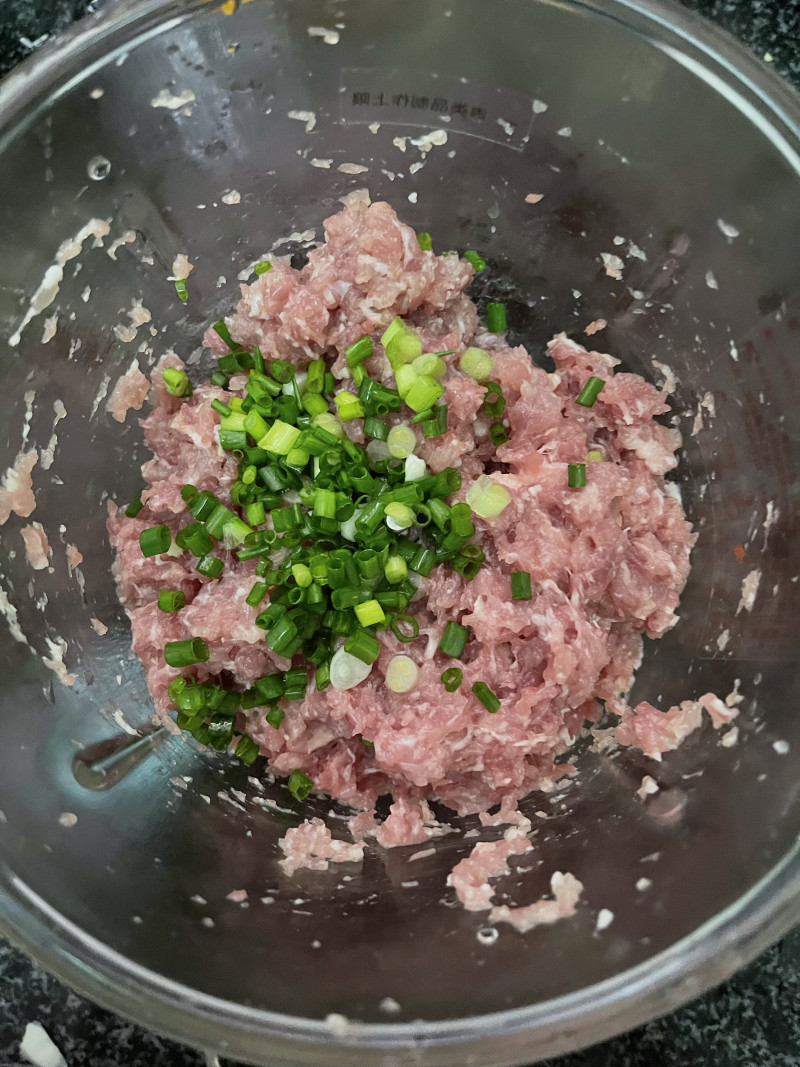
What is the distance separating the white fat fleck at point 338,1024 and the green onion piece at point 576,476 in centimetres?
141

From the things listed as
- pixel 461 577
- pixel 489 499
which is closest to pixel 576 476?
pixel 489 499

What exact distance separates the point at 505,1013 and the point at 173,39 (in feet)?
8.44

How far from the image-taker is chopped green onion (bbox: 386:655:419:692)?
1854 mm

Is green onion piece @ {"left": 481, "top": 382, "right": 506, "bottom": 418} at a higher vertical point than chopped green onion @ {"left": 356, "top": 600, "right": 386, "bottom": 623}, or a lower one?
higher

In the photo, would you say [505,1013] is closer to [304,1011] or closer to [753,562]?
[304,1011]

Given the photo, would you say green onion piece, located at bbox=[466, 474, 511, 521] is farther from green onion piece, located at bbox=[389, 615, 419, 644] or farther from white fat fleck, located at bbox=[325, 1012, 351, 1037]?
white fat fleck, located at bbox=[325, 1012, 351, 1037]

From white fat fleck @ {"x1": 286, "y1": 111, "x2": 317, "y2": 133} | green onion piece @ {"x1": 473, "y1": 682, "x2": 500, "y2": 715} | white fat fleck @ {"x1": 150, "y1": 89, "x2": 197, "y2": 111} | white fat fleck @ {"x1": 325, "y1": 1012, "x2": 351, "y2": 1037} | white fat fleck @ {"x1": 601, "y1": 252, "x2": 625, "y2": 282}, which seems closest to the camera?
white fat fleck @ {"x1": 325, "y1": 1012, "x2": 351, "y2": 1037}

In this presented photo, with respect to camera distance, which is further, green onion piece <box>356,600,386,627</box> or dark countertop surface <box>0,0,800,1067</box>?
dark countertop surface <box>0,0,800,1067</box>

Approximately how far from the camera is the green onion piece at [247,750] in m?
2.09

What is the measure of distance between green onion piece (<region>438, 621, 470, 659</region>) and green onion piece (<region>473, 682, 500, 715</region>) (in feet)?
0.35

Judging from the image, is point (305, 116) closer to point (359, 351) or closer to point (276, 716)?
point (359, 351)

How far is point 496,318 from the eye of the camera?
225 cm

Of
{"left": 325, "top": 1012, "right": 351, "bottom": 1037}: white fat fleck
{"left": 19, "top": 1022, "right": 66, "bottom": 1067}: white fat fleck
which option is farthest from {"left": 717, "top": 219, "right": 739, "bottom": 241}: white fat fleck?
{"left": 19, "top": 1022, "right": 66, "bottom": 1067}: white fat fleck

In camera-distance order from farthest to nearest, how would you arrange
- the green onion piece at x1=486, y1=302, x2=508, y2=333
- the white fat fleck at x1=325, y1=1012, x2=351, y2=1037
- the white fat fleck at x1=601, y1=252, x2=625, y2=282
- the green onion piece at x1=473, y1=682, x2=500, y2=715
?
the green onion piece at x1=486, y1=302, x2=508, y2=333, the white fat fleck at x1=601, y1=252, x2=625, y2=282, the green onion piece at x1=473, y1=682, x2=500, y2=715, the white fat fleck at x1=325, y1=1012, x2=351, y2=1037
